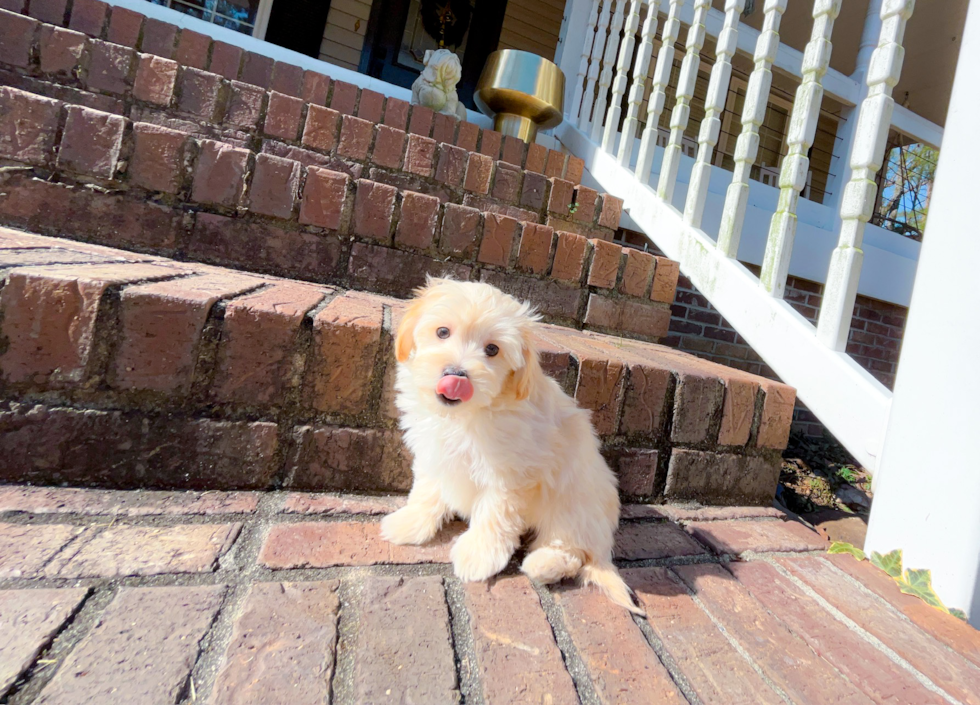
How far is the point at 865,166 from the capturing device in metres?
1.50

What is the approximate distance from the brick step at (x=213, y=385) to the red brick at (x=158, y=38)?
71.2 inches

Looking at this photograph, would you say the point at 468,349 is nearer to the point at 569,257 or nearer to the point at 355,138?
the point at 569,257

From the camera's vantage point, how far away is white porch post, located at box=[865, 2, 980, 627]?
1.13 m

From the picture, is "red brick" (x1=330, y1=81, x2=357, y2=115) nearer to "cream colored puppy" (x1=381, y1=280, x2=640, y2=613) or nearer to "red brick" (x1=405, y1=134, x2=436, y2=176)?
"red brick" (x1=405, y1=134, x2=436, y2=176)

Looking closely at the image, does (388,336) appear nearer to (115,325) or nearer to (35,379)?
(115,325)

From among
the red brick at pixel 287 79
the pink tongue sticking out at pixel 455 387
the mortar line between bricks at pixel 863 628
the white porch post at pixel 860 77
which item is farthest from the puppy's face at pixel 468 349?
the white porch post at pixel 860 77

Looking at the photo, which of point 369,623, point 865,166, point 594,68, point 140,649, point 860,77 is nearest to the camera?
point 140,649

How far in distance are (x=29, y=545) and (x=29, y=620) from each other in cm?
21

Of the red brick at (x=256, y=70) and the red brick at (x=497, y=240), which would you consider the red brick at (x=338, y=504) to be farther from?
the red brick at (x=256, y=70)

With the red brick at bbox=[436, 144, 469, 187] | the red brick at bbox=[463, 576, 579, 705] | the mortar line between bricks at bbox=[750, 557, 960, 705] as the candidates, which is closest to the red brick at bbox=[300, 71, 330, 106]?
the red brick at bbox=[436, 144, 469, 187]

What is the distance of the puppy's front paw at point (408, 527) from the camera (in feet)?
3.53

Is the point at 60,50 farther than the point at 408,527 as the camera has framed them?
Yes

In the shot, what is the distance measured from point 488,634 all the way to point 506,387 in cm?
47

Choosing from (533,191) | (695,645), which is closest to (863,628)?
(695,645)
